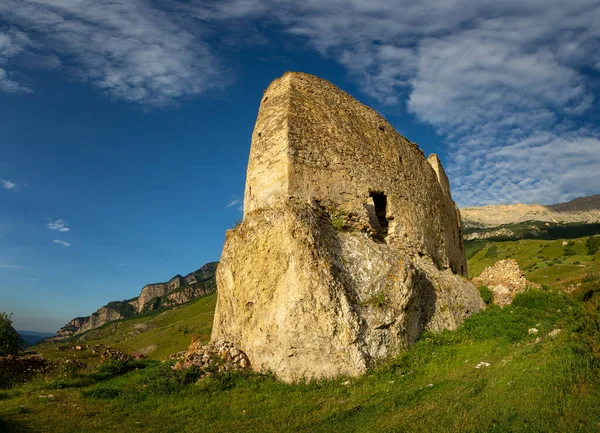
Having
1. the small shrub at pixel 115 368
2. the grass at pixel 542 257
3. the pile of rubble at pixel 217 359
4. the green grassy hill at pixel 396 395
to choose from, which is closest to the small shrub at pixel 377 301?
the green grassy hill at pixel 396 395

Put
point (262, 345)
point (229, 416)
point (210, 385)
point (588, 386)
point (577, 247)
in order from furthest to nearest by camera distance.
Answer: point (577, 247)
point (262, 345)
point (210, 385)
point (229, 416)
point (588, 386)

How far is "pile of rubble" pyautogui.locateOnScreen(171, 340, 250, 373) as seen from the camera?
10.8 meters

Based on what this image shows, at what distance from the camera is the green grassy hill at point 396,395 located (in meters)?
6.26

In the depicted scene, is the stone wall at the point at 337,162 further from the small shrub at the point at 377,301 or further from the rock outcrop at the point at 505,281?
the small shrub at the point at 377,301

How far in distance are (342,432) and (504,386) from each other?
3.25m

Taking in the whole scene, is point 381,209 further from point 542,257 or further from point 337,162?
point 542,257

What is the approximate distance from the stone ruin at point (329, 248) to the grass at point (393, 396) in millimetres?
909

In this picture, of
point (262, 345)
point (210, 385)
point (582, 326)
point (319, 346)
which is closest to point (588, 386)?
point (582, 326)

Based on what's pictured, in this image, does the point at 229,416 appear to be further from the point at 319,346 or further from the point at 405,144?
the point at 405,144

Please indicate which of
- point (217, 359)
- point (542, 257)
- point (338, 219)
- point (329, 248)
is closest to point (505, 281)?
point (338, 219)

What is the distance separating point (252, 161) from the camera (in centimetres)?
1483

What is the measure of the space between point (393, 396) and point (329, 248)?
4689 mm

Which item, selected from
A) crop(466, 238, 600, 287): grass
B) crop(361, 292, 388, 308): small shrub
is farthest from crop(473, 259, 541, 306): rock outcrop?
crop(466, 238, 600, 287): grass

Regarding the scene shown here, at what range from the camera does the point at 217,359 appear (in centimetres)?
1122
